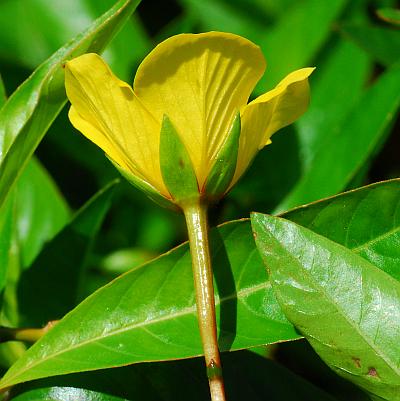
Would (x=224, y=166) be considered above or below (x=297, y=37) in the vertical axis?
below

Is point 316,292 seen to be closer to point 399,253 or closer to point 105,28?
point 399,253

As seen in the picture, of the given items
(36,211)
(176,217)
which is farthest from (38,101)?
(176,217)

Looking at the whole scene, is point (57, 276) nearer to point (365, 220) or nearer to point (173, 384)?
point (173, 384)

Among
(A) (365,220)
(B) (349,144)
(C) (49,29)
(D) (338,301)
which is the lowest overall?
(D) (338,301)

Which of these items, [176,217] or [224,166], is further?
[176,217]

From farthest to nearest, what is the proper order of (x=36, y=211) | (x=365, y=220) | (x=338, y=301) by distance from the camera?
(x=36, y=211) < (x=365, y=220) < (x=338, y=301)

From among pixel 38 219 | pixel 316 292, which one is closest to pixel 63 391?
pixel 316 292

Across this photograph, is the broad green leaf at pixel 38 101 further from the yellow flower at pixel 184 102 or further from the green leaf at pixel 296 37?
the green leaf at pixel 296 37
